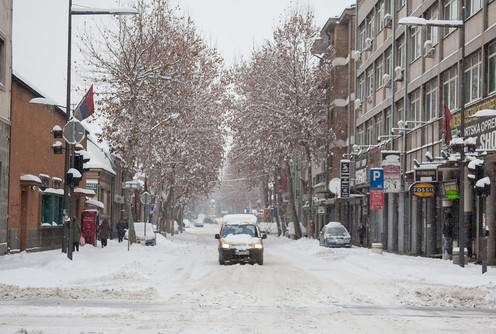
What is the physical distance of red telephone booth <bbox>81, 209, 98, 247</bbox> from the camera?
1455 inches

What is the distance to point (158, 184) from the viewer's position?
160 ft

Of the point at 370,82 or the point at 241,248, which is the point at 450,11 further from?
the point at 370,82

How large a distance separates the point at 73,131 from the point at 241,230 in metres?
7.94

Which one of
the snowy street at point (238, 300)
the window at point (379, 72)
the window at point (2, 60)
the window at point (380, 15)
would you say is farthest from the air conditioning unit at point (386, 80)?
the window at point (2, 60)

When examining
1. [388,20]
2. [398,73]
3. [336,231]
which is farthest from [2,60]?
[336,231]

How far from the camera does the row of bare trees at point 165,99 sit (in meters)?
35.4

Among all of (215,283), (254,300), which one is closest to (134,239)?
(215,283)

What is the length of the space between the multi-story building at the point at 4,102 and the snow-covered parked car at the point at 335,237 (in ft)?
73.0

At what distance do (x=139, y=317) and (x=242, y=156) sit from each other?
173 ft

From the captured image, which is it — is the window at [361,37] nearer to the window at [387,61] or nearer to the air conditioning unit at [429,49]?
the window at [387,61]

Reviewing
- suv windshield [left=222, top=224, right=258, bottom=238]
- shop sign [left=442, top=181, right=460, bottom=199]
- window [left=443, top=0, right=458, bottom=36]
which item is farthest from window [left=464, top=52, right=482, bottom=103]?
suv windshield [left=222, top=224, right=258, bottom=238]

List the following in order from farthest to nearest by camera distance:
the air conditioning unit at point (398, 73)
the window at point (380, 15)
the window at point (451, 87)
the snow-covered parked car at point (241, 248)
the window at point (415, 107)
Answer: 1. the window at point (380, 15)
2. the air conditioning unit at point (398, 73)
3. the window at point (415, 107)
4. the window at point (451, 87)
5. the snow-covered parked car at point (241, 248)

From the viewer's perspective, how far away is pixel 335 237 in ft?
145

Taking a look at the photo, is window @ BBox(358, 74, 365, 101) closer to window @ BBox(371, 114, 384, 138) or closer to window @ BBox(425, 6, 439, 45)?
window @ BBox(371, 114, 384, 138)
